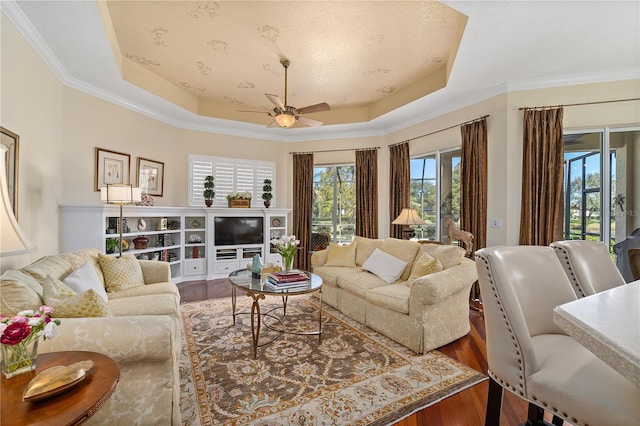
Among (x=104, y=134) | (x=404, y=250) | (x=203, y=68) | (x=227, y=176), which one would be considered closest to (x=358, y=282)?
(x=404, y=250)

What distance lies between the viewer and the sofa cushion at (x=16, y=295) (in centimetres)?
150

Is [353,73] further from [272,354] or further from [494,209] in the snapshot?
[272,354]

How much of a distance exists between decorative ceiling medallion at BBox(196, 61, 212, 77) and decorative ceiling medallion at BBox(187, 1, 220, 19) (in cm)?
102

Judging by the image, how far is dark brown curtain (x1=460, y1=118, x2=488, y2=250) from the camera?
12.8ft

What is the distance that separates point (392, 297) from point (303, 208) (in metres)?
3.63

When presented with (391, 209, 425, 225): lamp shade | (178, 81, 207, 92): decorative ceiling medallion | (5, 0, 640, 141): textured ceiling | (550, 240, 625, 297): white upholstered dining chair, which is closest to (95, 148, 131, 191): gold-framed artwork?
(5, 0, 640, 141): textured ceiling

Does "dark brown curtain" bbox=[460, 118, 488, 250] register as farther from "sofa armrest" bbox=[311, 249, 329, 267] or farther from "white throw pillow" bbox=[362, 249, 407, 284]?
"sofa armrest" bbox=[311, 249, 329, 267]

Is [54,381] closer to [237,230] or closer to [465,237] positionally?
[465,237]

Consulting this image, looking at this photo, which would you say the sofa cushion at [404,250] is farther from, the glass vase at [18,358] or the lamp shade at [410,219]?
the glass vase at [18,358]

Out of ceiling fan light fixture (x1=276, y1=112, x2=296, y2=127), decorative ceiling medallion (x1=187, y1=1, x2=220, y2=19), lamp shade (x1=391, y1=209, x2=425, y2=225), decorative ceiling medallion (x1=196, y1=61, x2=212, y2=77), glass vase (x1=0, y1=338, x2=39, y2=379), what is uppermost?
decorative ceiling medallion (x1=196, y1=61, x2=212, y2=77)

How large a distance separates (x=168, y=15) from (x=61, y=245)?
9.86 feet

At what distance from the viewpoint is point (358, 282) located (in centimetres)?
337

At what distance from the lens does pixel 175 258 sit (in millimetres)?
5109

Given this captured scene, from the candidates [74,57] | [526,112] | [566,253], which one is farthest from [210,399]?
[526,112]
